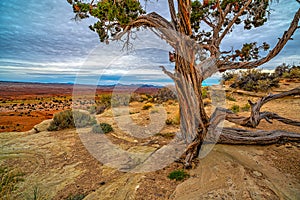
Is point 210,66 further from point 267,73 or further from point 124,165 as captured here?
point 267,73

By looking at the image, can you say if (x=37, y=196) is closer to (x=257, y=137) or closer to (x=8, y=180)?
(x=8, y=180)

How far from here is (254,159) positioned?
181 inches

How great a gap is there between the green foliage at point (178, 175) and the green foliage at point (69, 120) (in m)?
5.92

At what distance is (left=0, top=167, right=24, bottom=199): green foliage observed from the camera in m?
3.61

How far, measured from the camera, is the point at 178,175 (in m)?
3.96

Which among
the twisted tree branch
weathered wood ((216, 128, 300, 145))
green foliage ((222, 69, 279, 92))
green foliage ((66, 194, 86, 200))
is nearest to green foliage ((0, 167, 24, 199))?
green foliage ((66, 194, 86, 200))

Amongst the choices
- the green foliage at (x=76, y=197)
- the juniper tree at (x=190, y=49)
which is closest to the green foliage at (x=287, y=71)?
the juniper tree at (x=190, y=49)

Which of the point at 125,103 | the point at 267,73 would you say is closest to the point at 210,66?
the point at 125,103

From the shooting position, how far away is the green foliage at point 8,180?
361 centimetres

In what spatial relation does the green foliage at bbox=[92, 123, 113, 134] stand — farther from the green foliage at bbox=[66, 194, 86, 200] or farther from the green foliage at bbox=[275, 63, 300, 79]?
the green foliage at bbox=[275, 63, 300, 79]

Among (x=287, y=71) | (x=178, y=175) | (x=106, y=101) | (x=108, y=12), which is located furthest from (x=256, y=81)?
(x=108, y=12)

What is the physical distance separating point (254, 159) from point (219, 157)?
2.73 ft

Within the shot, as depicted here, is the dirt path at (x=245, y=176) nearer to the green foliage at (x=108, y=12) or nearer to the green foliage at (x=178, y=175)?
the green foliage at (x=178, y=175)

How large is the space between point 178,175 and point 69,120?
6660mm
